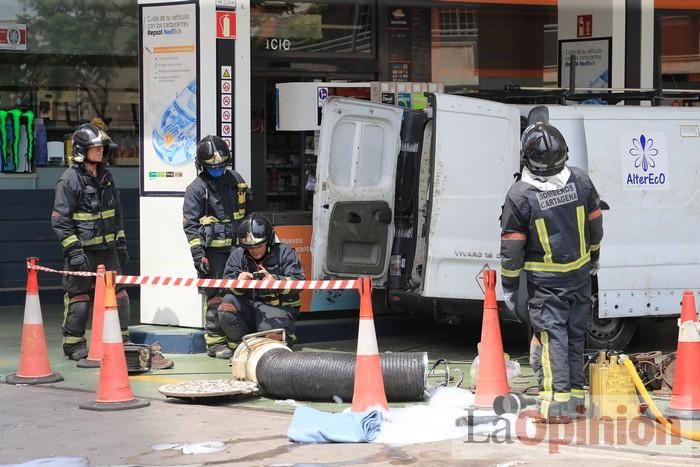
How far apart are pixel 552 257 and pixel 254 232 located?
3048mm

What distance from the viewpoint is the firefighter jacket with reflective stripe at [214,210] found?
11438mm

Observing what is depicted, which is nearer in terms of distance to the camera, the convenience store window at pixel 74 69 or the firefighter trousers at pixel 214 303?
the firefighter trousers at pixel 214 303

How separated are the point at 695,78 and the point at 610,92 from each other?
375cm

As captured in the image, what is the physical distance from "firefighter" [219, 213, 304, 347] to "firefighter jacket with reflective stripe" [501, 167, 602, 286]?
9.29 feet

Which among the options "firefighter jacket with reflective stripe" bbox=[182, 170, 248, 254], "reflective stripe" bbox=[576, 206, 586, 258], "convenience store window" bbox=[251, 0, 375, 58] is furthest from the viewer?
"convenience store window" bbox=[251, 0, 375, 58]

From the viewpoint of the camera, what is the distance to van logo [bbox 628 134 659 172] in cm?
1091

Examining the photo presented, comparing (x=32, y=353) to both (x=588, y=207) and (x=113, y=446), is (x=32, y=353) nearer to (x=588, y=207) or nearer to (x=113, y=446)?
(x=113, y=446)

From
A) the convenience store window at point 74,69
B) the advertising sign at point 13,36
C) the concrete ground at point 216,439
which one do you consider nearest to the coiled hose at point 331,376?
the concrete ground at point 216,439

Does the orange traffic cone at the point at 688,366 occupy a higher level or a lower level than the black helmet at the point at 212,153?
lower

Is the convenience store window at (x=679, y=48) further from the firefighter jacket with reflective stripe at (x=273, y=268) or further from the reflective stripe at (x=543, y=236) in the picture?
the reflective stripe at (x=543, y=236)

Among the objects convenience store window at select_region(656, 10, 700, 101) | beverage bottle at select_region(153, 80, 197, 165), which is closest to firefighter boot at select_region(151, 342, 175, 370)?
beverage bottle at select_region(153, 80, 197, 165)

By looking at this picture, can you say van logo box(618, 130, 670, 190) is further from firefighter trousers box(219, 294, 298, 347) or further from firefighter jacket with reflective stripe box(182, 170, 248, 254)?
firefighter jacket with reflective stripe box(182, 170, 248, 254)

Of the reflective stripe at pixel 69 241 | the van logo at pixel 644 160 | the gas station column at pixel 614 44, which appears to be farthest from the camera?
the gas station column at pixel 614 44

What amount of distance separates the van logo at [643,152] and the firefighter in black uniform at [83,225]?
4564 millimetres
